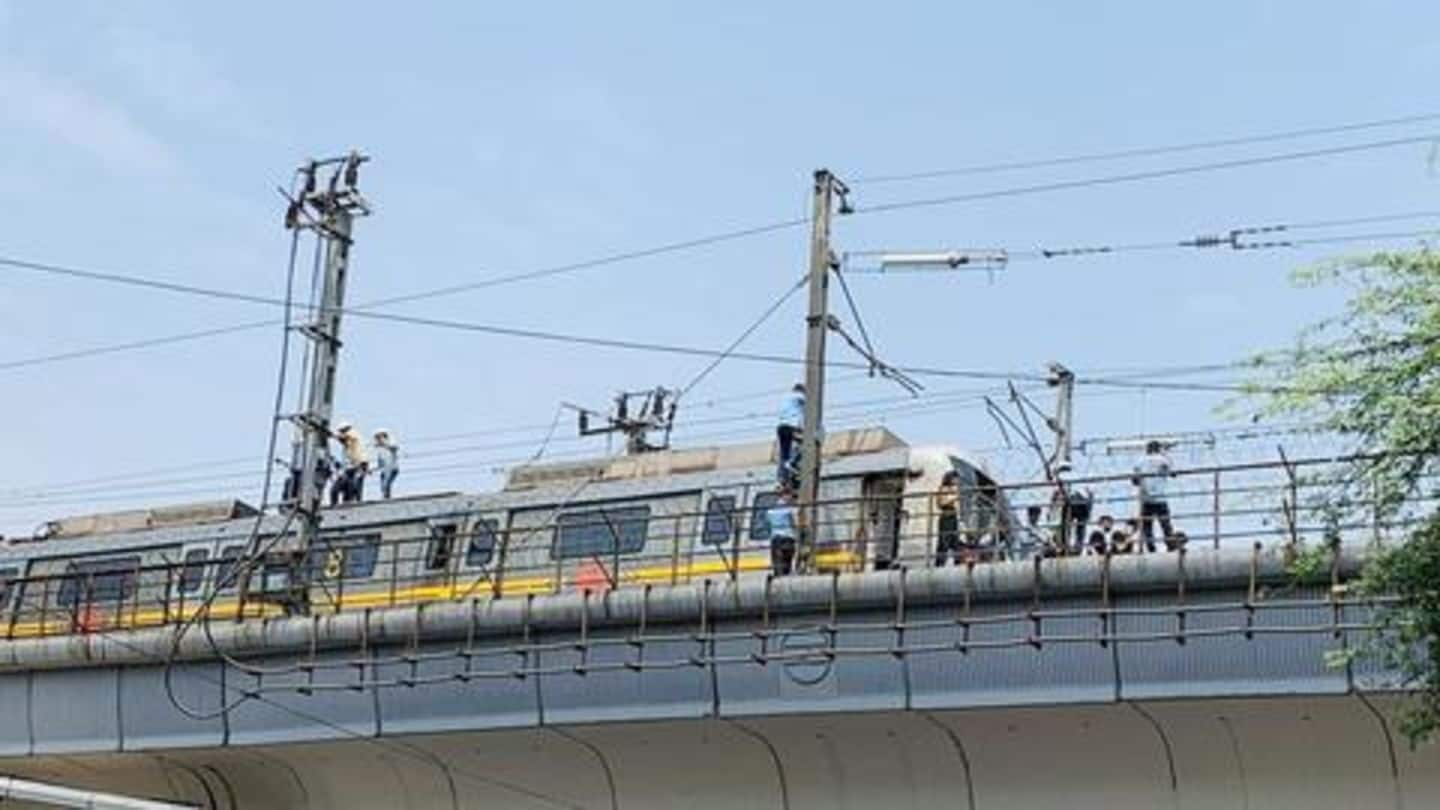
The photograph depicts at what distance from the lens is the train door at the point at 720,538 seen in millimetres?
26297

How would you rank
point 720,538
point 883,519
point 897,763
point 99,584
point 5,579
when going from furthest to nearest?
1. point 5,579
2. point 99,584
3. point 720,538
4. point 883,519
5. point 897,763

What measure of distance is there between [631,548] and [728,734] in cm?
690

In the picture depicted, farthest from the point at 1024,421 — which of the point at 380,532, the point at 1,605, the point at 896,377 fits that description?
the point at 1,605

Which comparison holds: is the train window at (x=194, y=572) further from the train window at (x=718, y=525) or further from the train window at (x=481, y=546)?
the train window at (x=718, y=525)

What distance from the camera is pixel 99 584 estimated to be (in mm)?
33750

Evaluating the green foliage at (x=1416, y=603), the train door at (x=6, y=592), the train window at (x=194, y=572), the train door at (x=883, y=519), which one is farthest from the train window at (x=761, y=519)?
the train door at (x=6, y=592)

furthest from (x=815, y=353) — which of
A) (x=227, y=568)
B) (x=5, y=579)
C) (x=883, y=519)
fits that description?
(x=5, y=579)

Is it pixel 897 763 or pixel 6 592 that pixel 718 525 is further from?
pixel 6 592

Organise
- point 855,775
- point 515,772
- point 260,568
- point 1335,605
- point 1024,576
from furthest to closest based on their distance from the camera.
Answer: point 260,568
point 515,772
point 855,775
point 1024,576
point 1335,605

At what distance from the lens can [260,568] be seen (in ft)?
91.4

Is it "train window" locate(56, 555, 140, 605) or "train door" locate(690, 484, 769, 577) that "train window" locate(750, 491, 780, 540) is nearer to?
"train door" locate(690, 484, 769, 577)

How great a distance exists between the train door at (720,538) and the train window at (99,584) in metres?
10.2

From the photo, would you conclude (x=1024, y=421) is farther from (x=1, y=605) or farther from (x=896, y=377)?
(x=1, y=605)

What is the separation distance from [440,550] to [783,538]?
28.7ft
